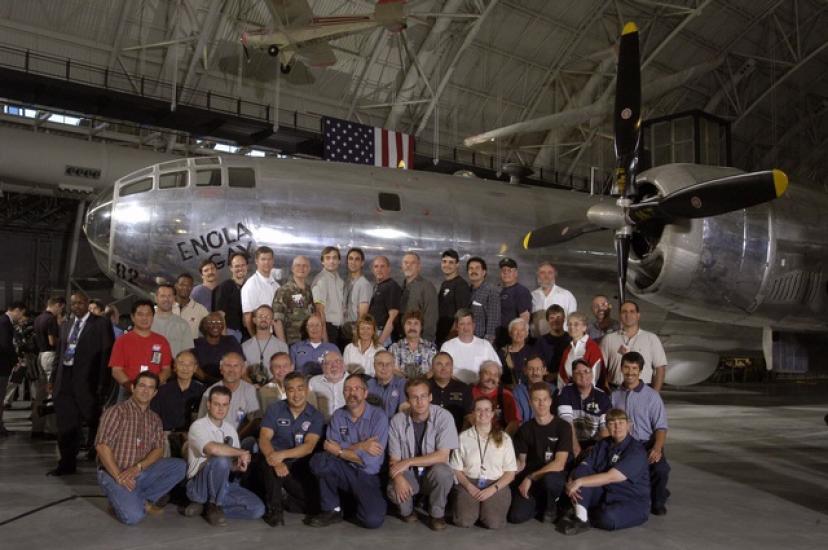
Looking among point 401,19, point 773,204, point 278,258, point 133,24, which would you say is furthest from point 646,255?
point 133,24

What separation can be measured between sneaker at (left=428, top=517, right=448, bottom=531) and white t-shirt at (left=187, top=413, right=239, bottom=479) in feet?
6.39

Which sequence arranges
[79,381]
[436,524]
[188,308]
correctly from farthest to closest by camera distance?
1. [188,308]
2. [79,381]
3. [436,524]

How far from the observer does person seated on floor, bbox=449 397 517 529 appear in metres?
6.36

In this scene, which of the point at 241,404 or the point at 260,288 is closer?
the point at 241,404

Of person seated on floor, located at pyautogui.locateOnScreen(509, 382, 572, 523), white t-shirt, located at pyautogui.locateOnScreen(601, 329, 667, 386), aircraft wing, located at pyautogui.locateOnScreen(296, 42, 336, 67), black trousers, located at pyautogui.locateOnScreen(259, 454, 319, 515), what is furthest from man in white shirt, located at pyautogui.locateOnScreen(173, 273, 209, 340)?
aircraft wing, located at pyautogui.locateOnScreen(296, 42, 336, 67)

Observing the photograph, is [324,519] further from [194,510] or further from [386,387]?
[386,387]

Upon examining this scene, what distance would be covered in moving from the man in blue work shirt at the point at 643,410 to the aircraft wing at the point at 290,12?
20760mm

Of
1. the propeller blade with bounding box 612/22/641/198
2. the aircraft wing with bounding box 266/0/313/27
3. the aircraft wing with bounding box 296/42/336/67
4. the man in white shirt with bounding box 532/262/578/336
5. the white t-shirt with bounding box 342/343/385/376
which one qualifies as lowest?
the white t-shirt with bounding box 342/343/385/376

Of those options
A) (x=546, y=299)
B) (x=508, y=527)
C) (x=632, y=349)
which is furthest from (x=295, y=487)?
(x=546, y=299)

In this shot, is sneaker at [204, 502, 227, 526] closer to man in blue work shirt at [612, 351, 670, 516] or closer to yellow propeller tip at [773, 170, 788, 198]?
man in blue work shirt at [612, 351, 670, 516]

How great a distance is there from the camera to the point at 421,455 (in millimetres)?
6574

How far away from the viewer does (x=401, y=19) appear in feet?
81.8

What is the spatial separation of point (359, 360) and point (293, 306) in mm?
1210

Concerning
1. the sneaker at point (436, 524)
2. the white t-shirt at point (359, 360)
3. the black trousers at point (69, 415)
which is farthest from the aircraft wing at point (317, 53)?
the sneaker at point (436, 524)
